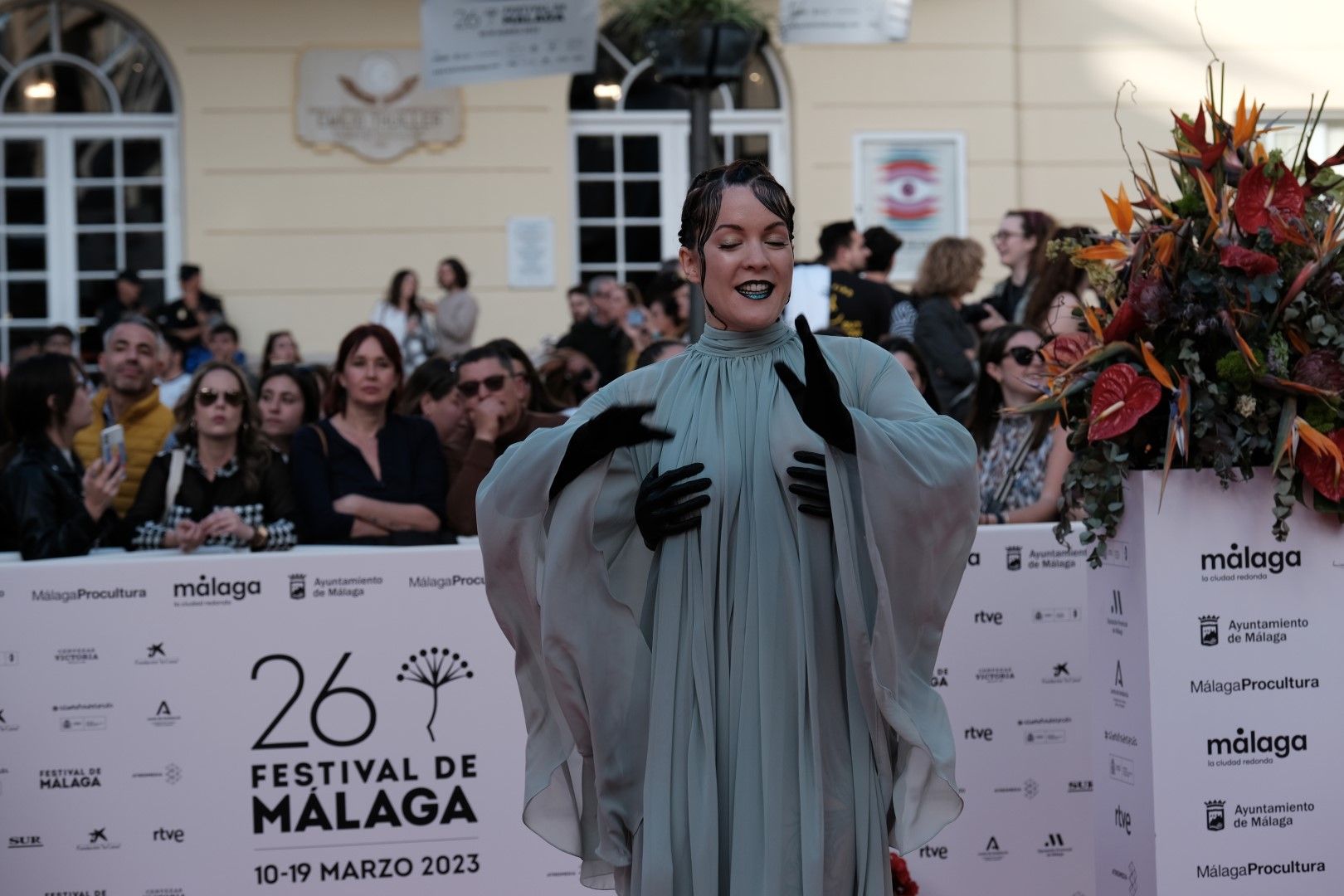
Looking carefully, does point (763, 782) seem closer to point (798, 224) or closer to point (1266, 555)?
point (1266, 555)

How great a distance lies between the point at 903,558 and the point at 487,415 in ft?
11.6

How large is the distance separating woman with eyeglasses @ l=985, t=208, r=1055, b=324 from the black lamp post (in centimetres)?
155

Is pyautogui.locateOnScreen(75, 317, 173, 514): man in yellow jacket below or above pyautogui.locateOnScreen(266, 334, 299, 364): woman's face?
below

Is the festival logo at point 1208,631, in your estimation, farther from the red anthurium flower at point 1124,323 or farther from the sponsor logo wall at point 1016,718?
the sponsor logo wall at point 1016,718

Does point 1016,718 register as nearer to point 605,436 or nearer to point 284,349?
point 605,436

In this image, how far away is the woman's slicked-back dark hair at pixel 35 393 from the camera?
6496mm

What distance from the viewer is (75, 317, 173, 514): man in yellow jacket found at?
695 cm

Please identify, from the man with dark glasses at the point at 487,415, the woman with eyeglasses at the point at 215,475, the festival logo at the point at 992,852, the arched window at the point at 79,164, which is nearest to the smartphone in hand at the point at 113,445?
the woman with eyeglasses at the point at 215,475

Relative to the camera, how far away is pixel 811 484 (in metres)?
3.23

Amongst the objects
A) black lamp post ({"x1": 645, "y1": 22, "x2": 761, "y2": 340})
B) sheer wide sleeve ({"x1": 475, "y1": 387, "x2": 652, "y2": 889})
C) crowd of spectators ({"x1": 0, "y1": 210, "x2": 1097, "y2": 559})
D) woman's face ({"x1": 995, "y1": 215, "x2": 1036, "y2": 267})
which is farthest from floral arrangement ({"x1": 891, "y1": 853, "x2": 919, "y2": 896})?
woman's face ({"x1": 995, "y1": 215, "x2": 1036, "y2": 267})

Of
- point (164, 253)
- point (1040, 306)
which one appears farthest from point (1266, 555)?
point (164, 253)

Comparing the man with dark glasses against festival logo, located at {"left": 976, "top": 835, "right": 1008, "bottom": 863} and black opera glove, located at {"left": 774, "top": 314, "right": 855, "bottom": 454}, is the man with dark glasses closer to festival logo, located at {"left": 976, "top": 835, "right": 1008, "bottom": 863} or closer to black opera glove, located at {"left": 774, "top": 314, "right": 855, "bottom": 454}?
festival logo, located at {"left": 976, "top": 835, "right": 1008, "bottom": 863}

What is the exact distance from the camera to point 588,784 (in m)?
3.54

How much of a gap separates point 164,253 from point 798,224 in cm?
519
